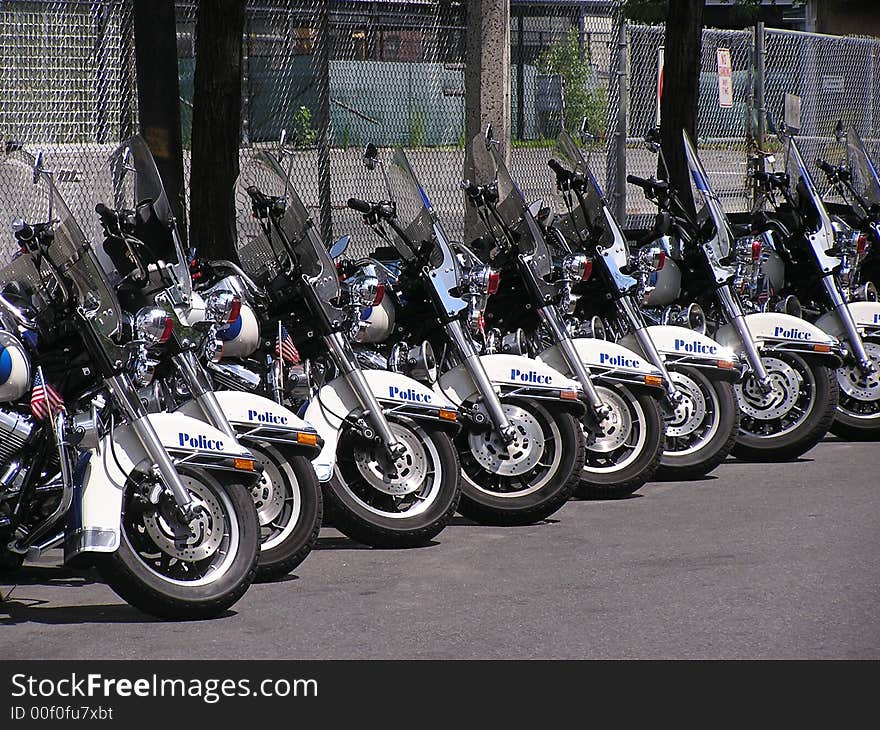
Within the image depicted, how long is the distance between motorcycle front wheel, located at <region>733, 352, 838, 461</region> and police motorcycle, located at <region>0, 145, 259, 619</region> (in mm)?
3882

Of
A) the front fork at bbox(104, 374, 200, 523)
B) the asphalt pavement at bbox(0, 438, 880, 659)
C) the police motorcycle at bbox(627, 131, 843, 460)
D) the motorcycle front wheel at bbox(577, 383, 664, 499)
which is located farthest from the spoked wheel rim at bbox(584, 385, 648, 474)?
the front fork at bbox(104, 374, 200, 523)

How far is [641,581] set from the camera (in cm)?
598

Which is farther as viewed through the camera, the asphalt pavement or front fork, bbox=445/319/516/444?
front fork, bbox=445/319/516/444

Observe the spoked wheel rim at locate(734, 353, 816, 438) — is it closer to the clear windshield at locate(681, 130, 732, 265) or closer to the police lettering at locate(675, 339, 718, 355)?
the police lettering at locate(675, 339, 718, 355)

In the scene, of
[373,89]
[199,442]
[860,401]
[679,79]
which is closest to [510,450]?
[199,442]

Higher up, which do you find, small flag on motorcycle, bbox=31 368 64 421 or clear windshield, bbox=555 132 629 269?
clear windshield, bbox=555 132 629 269

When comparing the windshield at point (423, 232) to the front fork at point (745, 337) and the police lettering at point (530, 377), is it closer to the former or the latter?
the police lettering at point (530, 377)

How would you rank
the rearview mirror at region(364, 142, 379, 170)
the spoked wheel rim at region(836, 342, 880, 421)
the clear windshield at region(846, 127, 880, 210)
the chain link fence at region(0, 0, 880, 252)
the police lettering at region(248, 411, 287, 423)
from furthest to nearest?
the clear windshield at region(846, 127, 880, 210)
the spoked wheel rim at region(836, 342, 880, 421)
the chain link fence at region(0, 0, 880, 252)
the rearview mirror at region(364, 142, 379, 170)
the police lettering at region(248, 411, 287, 423)

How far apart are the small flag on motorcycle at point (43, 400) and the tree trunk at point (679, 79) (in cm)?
668

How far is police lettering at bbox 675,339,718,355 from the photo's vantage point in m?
8.09

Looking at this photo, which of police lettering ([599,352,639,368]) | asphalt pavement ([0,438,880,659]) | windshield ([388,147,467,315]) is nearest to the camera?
asphalt pavement ([0,438,880,659])

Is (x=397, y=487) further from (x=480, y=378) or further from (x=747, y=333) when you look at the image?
(x=747, y=333)

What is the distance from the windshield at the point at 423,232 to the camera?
7055 millimetres
